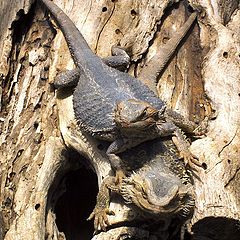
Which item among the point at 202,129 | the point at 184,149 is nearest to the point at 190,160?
the point at 184,149

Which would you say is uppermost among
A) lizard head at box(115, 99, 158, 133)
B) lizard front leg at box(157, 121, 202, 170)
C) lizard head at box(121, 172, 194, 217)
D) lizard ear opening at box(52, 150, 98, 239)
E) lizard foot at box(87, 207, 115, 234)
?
lizard head at box(115, 99, 158, 133)

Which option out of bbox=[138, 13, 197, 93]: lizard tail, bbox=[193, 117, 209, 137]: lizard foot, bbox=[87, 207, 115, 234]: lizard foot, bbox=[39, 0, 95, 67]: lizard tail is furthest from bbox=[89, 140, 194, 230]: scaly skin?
bbox=[39, 0, 95, 67]: lizard tail

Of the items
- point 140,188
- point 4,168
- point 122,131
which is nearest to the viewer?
point 140,188

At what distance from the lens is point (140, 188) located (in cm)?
344

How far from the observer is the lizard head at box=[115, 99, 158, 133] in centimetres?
352

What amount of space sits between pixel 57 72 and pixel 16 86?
0.37 m

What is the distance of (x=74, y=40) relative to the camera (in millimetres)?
4562

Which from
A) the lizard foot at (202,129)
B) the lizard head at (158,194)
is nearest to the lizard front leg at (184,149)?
the lizard foot at (202,129)

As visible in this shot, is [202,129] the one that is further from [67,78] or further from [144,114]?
[67,78]

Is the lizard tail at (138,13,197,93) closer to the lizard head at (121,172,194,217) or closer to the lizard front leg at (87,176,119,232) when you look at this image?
the lizard front leg at (87,176,119,232)

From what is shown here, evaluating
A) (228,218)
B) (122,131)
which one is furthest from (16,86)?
(228,218)

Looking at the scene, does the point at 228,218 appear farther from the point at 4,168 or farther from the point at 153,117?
the point at 4,168

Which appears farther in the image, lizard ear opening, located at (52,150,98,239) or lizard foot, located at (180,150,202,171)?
lizard ear opening, located at (52,150,98,239)

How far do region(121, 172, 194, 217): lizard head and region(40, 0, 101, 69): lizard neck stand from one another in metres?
1.16
